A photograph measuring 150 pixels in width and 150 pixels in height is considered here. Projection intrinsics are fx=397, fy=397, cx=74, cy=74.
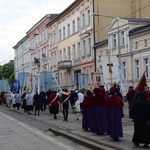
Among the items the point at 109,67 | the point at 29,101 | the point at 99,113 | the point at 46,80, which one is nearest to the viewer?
the point at 99,113

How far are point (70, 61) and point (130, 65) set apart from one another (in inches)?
728

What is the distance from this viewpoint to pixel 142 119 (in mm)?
10922

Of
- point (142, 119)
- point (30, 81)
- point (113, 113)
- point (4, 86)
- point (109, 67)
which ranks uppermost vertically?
point (109, 67)

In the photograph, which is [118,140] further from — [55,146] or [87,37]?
[87,37]

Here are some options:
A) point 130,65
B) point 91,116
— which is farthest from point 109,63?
point 130,65

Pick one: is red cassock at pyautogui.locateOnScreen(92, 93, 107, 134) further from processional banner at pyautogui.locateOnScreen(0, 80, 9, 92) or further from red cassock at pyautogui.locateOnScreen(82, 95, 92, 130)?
processional banner at pyautogui.locateOnScreen(0, 80, 9, 92)

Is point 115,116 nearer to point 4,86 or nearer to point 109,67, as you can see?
point 109,67

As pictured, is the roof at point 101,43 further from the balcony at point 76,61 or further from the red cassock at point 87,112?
the red cassock at point 87,112

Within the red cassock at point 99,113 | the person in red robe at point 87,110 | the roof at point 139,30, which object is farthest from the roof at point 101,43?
the red cassock at point 99,113

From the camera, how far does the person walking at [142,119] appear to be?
35.6 feet

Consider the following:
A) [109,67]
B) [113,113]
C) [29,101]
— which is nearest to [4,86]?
[29,101]

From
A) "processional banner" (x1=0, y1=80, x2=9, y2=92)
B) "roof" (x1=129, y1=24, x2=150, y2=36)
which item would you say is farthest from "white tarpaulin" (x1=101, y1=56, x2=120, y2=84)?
"processional banner" (x1=0, y1=80, x2=9, y2=92)

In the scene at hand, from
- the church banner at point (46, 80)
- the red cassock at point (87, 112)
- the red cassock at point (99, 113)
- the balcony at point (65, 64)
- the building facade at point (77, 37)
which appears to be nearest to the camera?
the red cassock at point (99, 113)

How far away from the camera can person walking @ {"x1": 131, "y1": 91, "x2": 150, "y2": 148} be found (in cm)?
1084
